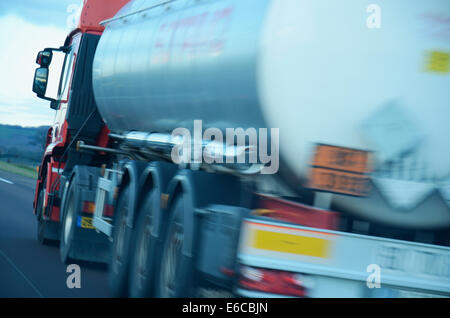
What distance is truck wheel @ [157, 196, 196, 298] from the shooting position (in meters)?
6.56

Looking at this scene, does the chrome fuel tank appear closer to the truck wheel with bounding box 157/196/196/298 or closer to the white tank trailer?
the white tank trailer

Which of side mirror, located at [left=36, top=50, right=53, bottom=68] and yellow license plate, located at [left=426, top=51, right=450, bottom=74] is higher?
side mirror, located at [left=36, top=50, right=53, bottom=68]

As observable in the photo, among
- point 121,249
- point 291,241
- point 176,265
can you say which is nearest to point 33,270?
point 121,249

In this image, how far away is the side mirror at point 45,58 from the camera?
1288 centimetres

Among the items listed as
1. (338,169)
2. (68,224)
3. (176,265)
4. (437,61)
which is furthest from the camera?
(68,224)

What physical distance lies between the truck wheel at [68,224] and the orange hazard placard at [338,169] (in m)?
5.79

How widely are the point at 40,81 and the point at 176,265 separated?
270 inches

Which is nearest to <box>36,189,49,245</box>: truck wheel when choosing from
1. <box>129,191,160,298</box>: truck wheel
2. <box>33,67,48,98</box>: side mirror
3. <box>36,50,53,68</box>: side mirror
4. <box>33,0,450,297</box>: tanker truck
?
<box>33,67,48,98</box>: side mirror

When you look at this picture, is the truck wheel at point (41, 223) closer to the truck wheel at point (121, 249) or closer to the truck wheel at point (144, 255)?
the truck wheel at point (121, 249)

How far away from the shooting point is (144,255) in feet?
26.2

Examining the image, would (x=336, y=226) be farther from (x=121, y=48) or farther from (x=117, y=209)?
(x=121, y=48)

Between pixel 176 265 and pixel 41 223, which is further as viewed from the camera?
pixel 41 223

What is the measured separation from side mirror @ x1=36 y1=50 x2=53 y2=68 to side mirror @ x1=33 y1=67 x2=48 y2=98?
0.08 metres

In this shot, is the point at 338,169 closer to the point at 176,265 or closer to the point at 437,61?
the point at 437,61
